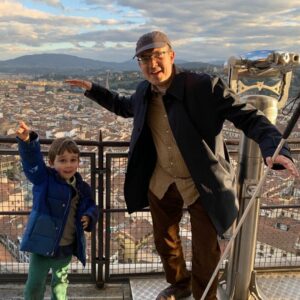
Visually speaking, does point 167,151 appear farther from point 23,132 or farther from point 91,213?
point 23,132

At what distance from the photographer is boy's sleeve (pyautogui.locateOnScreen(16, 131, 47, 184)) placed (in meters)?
2.45

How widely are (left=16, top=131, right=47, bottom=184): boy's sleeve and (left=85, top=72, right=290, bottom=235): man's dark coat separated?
2.06ft

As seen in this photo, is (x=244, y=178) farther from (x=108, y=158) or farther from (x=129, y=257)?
(x=129, y=257)

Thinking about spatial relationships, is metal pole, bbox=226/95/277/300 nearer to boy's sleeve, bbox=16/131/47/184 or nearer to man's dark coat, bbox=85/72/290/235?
man's dark coat, bbox=85/72/290/235

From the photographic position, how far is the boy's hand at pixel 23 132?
7.80 ft

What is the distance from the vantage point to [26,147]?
2.44m

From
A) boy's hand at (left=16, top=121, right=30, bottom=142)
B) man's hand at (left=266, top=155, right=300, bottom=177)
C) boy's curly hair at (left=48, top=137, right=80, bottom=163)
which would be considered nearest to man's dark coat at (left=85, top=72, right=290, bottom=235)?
man's hand at (left=266, top=155, right=300, bottom=177)

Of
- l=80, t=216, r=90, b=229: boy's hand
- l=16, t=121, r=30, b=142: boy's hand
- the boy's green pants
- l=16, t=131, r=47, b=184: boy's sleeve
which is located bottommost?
the boy's green pants

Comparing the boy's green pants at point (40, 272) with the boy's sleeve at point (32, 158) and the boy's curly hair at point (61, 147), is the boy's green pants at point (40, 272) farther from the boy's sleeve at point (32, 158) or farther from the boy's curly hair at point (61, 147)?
the boy's curly hair at point (61, 147)

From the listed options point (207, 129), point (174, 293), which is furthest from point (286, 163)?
point (174, 293)

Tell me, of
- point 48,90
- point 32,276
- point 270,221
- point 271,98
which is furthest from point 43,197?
point 48,90

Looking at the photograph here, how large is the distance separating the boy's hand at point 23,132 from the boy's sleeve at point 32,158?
0.10ft

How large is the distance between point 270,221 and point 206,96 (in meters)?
1.76

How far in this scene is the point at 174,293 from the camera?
3104mm
